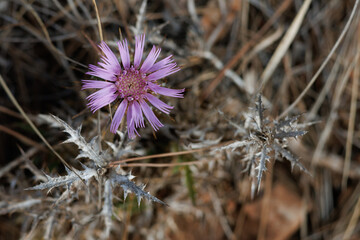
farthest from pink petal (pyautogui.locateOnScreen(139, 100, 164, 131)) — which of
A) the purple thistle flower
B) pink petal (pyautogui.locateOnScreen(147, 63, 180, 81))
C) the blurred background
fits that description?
the blurred background

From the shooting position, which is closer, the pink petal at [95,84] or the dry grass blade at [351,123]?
the pink petal at [95,84]

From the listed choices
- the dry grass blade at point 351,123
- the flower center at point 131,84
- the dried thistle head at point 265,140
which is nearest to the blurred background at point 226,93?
the dry grass blade at point 351,123

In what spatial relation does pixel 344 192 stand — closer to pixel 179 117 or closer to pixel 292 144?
pixel 292 144

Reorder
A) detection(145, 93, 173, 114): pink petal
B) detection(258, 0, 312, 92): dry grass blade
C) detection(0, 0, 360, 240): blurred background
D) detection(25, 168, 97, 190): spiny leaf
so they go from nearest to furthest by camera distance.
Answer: detection(25, 168, 97, 190): spiny leaf
detection(145, 93, 173, 114): pink petal
detection(258, 0, 312, 92): dry grass blade
detection(0, 0, 360, 240): blurred background

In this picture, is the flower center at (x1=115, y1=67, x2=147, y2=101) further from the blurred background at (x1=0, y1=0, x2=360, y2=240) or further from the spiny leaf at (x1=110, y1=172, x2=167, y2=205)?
the blurred background at (x1=0, y1=0, x2=360, y2=240)

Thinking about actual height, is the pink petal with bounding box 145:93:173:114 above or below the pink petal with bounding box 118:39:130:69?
below

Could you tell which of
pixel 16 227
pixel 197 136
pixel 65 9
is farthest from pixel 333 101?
pixel 16 227

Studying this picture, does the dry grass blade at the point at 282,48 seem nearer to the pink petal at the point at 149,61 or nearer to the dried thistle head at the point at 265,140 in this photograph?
the dried thistle head at the point at 265,140
